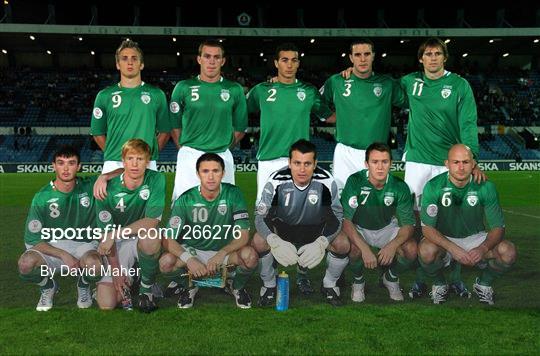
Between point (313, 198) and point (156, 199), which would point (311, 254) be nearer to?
point (313, 198)

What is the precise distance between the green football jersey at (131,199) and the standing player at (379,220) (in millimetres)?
1578

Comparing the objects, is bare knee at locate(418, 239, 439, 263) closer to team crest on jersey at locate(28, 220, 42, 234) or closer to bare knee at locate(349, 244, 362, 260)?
bare knee at locate(349, 244, 362, 260)

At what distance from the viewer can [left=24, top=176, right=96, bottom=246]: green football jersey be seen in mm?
4289

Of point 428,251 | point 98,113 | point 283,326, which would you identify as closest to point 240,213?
point 283,326

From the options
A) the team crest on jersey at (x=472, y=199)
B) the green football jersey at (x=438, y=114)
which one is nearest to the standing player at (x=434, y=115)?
the green football jersey at (x=438, y=114)

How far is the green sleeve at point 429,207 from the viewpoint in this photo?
14.5ft

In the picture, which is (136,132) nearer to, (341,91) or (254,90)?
(254,90)

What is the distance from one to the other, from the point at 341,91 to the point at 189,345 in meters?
3.02

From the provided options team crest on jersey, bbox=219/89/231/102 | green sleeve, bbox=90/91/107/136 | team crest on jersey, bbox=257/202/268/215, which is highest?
team crest on jersey, bbox=219/89/231/102

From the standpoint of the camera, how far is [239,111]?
536 centimetres

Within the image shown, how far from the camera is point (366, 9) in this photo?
1272 inches

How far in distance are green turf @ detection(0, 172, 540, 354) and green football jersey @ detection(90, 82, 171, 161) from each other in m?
1.35

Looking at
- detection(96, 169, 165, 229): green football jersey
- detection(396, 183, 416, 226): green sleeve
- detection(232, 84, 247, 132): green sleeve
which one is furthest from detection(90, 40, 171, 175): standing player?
detection(396, 183, 416, 226): green sleeve

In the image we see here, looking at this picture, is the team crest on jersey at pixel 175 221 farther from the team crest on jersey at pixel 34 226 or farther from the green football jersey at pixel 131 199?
the team crest on jersey at pixel 34 226
